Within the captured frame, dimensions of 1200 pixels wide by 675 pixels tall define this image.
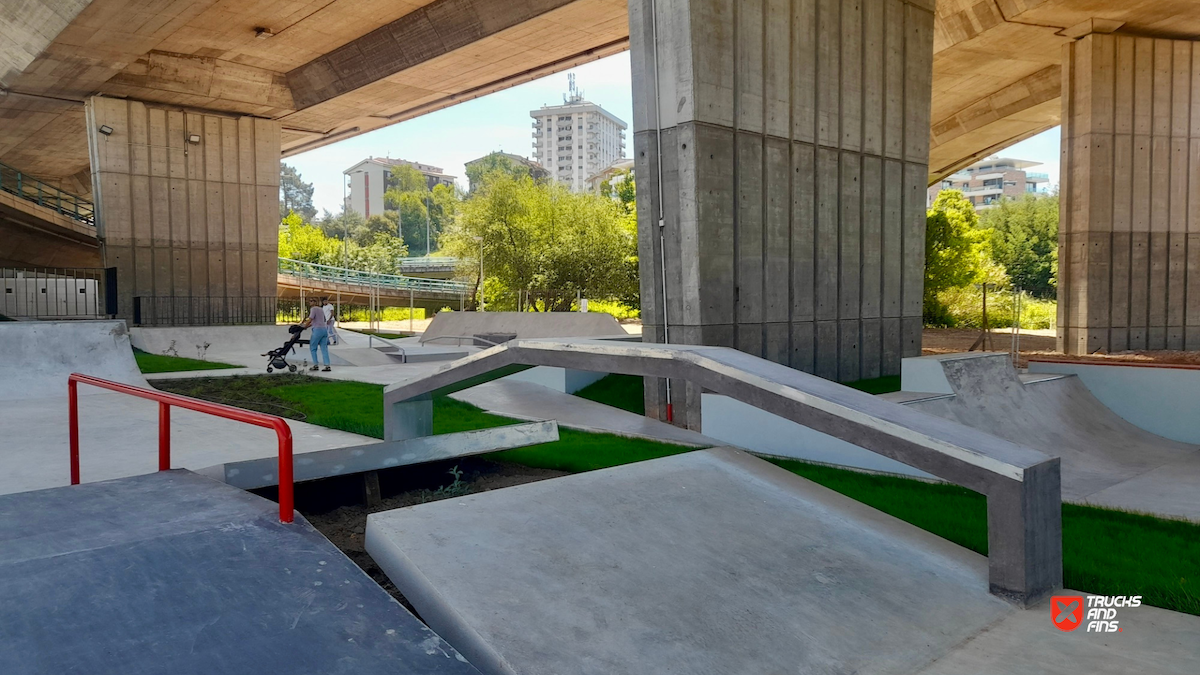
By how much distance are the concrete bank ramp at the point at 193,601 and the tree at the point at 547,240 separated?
36.5 m

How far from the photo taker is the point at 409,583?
3.95 m

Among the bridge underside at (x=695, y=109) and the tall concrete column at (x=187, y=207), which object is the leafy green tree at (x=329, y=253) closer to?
the bridge underside at (x=695, y=109)

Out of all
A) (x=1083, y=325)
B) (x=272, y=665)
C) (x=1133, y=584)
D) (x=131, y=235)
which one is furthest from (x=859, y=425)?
(x=131, y=235)

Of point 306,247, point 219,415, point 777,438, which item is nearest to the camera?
point 219,415

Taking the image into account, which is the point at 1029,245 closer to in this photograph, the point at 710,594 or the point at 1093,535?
the point at 1093,535

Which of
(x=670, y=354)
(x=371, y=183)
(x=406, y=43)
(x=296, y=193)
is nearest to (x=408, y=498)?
(x=670, y=354)

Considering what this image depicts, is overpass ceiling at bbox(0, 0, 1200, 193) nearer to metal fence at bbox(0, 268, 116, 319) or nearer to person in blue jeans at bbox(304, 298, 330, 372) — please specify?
metal fence at bbox(0, 268, 116, 319)

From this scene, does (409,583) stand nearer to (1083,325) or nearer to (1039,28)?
(1083,325)

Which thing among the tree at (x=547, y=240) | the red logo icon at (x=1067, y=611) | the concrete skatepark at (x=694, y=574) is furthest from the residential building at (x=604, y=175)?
the red logo icon at (x=1067, y=611)

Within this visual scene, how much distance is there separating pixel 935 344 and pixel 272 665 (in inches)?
1284

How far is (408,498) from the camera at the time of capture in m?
6.82

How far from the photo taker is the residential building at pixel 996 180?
520 ft

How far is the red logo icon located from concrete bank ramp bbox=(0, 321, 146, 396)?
44.9 feet

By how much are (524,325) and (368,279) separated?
35872 mm
